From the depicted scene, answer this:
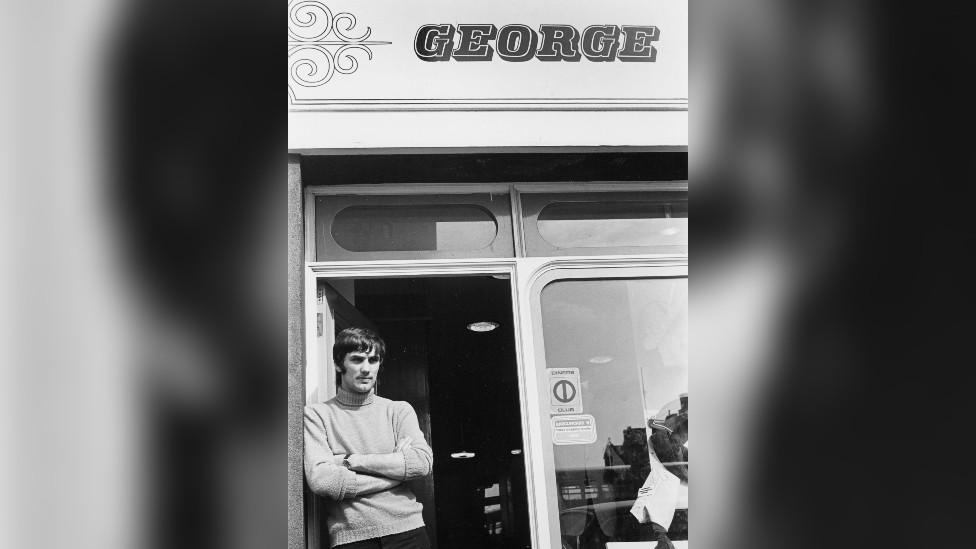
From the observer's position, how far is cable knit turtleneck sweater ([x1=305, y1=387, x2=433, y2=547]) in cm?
425

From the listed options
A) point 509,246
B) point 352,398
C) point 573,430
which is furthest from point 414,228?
point 573,430

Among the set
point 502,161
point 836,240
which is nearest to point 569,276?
point 502,161

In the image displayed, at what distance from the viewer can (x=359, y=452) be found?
171 inches

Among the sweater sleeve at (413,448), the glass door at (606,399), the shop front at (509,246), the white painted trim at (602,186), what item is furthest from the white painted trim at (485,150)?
the sweater sleeve at (413,448)

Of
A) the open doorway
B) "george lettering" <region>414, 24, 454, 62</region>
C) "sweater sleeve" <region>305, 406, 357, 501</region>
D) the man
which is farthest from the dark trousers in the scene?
"george lettering" <region>414, 24, 454, 62</region>

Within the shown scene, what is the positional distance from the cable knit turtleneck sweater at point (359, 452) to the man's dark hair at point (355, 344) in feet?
0.56

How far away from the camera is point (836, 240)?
0.52 metres

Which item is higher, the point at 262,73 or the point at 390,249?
the point at 390,249

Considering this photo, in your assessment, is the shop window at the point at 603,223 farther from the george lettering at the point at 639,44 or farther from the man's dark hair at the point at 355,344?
the man's dark hair at the point at 355,344

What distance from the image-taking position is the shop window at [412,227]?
4.67 metres

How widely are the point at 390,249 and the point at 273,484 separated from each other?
14.1 feet

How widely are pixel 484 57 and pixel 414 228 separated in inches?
36.6

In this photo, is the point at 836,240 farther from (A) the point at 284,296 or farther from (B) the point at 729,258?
(A) the point at 284,296

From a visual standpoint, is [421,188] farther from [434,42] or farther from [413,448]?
[413,448]
